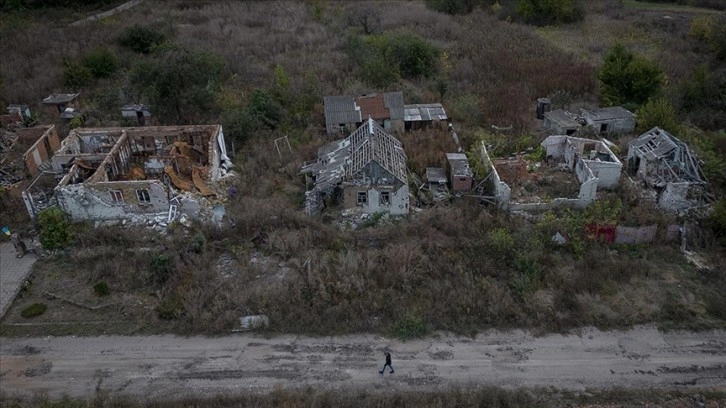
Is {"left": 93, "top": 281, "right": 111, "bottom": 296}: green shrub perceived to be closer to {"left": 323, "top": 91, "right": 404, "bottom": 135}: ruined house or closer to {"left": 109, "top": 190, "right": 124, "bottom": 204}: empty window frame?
{"left": 109, "top": 190, "right": 124, "bottom": 204}: empty window frame

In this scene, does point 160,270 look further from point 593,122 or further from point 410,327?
point 593,122

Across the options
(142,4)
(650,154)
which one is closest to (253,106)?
(650,154)

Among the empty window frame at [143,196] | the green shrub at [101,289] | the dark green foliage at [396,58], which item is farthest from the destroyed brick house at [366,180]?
the dark green foliage at [396,58]

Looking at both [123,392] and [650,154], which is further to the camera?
[650,154]

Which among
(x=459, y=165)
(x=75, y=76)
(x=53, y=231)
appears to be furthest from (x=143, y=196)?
(x=75, y=76)

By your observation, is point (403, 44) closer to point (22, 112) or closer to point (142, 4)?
point (22, 112)
